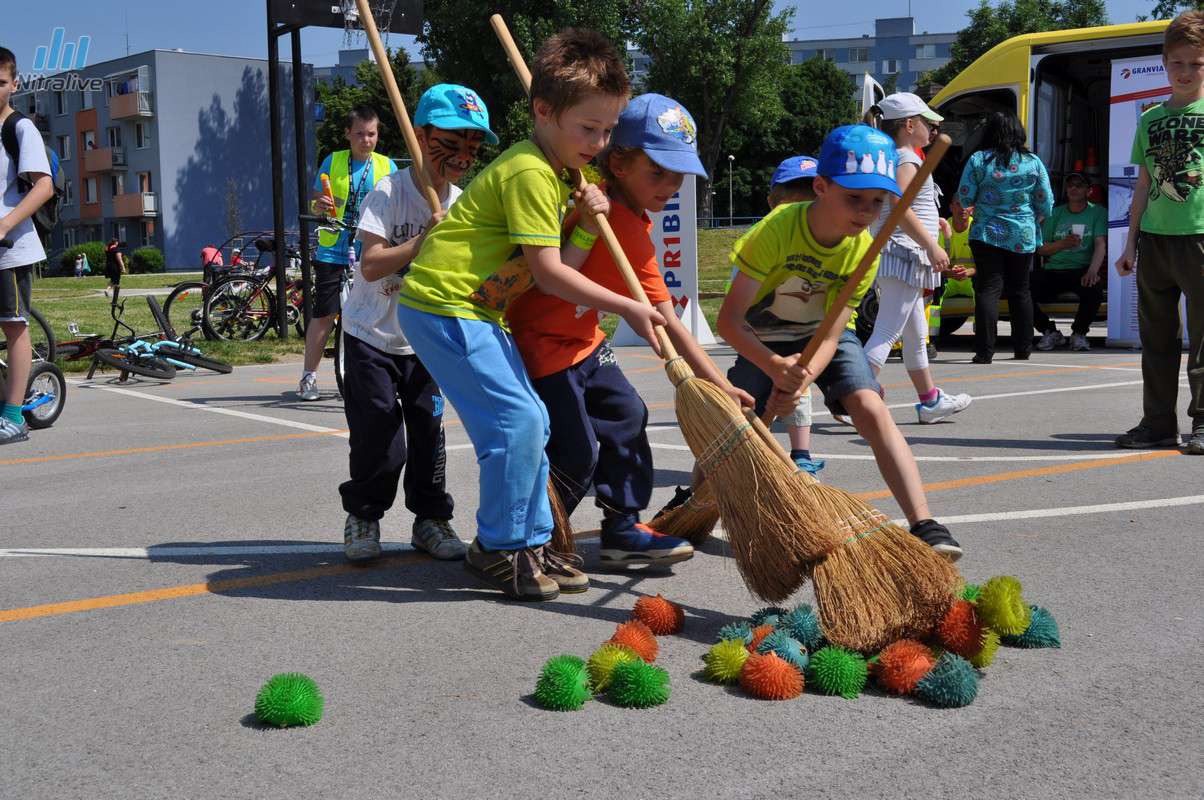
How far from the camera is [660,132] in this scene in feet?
12.9

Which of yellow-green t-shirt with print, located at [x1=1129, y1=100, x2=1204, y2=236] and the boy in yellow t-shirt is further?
yellow-green t-shirt with print, located at [x1=1129, y1=100, x2=1204, y2=236]

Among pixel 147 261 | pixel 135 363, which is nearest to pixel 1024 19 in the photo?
pixel 147 261

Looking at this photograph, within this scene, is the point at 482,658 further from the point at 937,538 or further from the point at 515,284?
the point at 937,538

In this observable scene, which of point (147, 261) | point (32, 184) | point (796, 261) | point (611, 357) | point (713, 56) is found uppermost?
point (713, 56)

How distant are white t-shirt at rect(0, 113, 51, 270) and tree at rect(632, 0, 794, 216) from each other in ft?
138

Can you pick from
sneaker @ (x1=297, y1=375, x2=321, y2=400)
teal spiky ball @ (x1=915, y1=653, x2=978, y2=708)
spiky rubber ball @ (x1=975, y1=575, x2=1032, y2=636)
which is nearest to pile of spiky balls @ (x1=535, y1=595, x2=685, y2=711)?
teal spiky ball @ (x1=915, y1=653, x2=978, y2=708)

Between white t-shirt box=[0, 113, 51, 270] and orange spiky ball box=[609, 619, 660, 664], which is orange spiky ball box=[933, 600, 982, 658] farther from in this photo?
white t-shirt box=[0, 113, 51, 270]

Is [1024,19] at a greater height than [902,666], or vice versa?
[1024,19]

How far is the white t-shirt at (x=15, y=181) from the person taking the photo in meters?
7.13

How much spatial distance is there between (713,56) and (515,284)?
4841 cm

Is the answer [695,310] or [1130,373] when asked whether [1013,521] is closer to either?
[1130,373]

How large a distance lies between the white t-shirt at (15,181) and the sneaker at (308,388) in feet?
7.53

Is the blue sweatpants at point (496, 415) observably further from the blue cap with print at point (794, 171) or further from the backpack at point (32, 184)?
the backpack at point (32, 184)

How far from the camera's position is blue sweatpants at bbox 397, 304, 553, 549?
12.3ft
